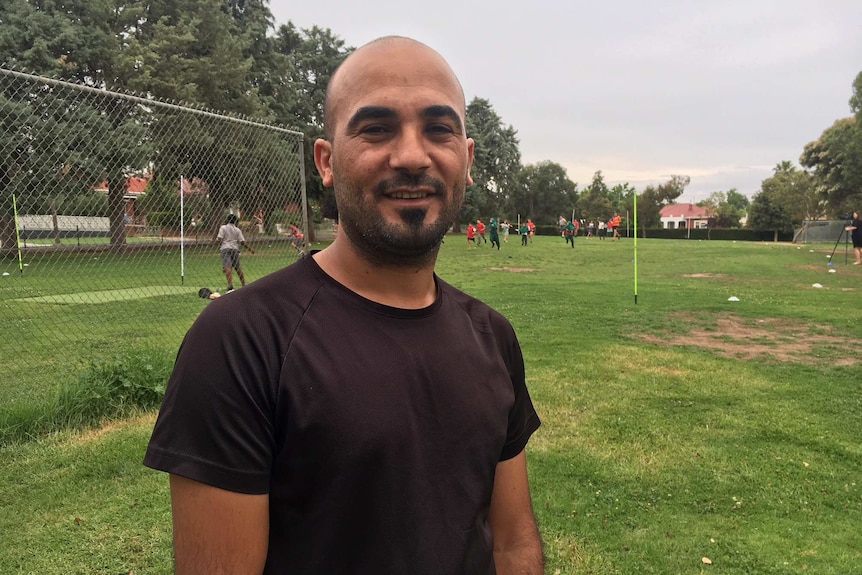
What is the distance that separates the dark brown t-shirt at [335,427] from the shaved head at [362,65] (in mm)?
387

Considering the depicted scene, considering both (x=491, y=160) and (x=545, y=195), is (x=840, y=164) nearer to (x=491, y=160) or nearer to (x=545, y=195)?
(x=491, y=160)

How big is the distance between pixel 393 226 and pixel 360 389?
383 millimetres

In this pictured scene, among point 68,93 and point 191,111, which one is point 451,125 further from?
point 68,93

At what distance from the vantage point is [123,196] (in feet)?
32.1

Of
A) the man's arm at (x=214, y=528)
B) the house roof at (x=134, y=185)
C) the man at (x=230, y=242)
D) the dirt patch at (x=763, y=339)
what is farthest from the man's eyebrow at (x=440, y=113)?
the man at (x=230, y=242)

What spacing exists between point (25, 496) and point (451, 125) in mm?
4023

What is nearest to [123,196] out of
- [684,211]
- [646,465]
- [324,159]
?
[646,465]

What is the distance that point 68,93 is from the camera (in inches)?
204

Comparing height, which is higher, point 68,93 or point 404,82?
point 68,93

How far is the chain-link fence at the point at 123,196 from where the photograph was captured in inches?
256

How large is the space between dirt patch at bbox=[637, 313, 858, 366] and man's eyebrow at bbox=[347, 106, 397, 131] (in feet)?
24.5

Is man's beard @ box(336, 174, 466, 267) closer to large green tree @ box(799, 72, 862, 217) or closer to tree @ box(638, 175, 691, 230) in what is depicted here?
large green tree @ box(799, 72, 862, 217)

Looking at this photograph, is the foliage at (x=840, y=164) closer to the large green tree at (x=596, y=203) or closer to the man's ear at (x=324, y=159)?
the large green tree at (x=596, y=203)

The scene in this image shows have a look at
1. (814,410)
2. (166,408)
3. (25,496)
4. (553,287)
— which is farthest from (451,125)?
(553,287)
